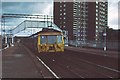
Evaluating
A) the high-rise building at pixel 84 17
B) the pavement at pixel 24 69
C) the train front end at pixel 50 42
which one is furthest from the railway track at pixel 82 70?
the high-rise building at pixel 84 17

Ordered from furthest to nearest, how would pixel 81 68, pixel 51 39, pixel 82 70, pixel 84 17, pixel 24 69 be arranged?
1. pixel 84 17
2. pixel 51 39
3. pixel 81 68
4. pixel 24 69
5. pixel 82 70

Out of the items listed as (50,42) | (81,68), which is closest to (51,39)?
(50,42)

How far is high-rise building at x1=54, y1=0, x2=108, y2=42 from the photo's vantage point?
112 meters

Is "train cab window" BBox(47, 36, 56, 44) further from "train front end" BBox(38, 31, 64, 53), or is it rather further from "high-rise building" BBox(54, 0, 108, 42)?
"high-rise building" BBox(54, 0, 108, 42)

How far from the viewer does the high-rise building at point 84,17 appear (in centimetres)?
11206

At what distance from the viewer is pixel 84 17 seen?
120312mm

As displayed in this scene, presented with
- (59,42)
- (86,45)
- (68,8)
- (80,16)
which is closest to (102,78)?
(59,42)

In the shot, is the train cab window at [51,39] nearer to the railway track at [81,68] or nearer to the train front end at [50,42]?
the train front end at [50,42]

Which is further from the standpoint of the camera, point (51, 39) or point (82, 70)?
point (51, 39)

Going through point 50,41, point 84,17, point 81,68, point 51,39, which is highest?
point 84,17

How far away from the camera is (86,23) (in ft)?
381

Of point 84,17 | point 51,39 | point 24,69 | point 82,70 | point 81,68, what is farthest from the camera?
point 84,17

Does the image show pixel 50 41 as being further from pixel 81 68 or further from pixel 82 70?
pixel 82 70

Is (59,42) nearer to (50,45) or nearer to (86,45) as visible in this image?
(50,45)
